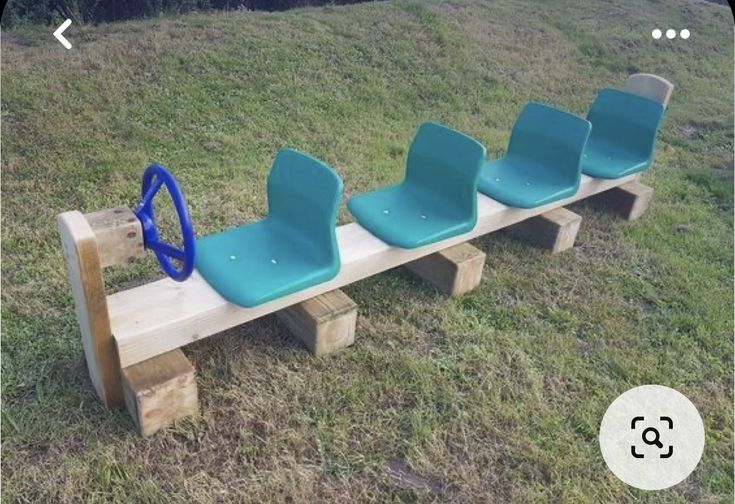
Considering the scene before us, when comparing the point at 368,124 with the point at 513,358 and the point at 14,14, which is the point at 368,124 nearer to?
the point at 513,358

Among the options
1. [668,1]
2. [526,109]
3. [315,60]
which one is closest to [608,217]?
[526,109]

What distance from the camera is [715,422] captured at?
236 centimetres

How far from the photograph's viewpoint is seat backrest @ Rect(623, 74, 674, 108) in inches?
150

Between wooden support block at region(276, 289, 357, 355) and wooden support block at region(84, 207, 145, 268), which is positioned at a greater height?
wooden support block at region(84, 207, 145, 268)

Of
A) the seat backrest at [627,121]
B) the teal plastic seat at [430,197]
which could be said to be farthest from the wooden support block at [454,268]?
the seat backrest at [627,121]

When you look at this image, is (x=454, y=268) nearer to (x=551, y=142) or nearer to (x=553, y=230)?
(x=553, y=230)

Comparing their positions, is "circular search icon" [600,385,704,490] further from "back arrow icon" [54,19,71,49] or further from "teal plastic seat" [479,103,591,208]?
"back arrow icon" [54,19,71,49]

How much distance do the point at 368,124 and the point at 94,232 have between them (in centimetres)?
302

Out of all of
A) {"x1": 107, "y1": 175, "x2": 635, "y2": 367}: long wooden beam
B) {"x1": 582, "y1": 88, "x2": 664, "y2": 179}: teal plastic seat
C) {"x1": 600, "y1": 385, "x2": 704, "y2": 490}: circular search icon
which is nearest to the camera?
{"x1": 107, "y1": 175, "x2": 635, "y2": 367}: long wooden beam

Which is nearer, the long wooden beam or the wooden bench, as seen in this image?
the wooden bench

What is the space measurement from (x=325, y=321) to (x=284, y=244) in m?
0.33

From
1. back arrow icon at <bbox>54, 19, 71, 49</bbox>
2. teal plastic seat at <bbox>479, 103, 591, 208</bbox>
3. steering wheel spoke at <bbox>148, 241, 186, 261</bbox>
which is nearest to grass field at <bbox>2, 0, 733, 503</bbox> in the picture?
back arrow icon at <bbox>54, 19, 71, 49</bbox>

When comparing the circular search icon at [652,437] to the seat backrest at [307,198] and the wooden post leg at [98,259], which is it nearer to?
the seat backrest at [307,198]

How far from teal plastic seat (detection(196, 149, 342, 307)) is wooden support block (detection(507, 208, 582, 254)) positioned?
145cm
